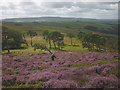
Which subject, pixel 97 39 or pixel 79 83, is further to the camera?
pixel 97 39

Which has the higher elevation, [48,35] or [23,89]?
[48,35]

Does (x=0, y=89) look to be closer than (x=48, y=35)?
Yes

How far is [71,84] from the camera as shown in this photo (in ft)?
24.5

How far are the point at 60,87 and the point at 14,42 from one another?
90578 millimetres

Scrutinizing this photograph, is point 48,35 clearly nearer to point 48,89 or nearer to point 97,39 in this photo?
point 97,39

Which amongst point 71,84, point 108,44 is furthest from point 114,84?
point 108,44

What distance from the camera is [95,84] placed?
717 cm

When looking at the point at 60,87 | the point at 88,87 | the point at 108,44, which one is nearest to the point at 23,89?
the point at 60,87

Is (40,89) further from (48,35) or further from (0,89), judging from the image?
(48,35)

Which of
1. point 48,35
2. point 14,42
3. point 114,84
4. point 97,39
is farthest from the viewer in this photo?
point 14,42

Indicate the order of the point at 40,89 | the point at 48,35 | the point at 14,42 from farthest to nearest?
the point at 14,42
the point at 48,35
the point at 40,89

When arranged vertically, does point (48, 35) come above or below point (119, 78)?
above

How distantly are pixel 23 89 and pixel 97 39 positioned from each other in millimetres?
65416

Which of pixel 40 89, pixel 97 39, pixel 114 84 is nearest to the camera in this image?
pixel 114 84
